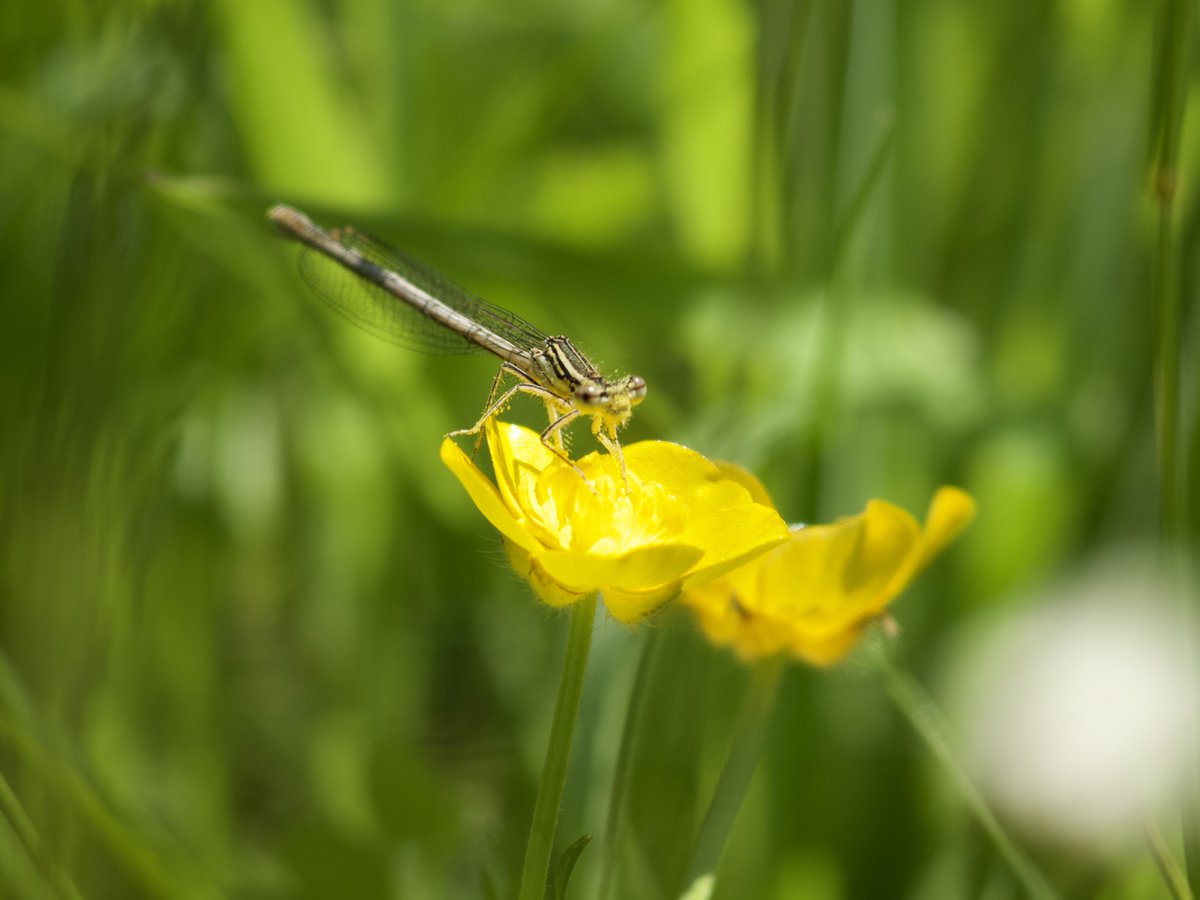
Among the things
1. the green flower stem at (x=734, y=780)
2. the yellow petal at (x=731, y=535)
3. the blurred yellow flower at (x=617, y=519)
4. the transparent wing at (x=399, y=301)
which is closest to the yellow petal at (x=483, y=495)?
the blurred yellow flower at (x=617, y=519)

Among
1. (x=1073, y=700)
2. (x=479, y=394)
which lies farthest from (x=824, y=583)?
(x=479, y=394)

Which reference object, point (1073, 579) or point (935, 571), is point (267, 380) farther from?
point (1073, 579)

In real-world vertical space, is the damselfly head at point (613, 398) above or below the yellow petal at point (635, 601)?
above

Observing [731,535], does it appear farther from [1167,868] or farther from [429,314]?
[429,314]

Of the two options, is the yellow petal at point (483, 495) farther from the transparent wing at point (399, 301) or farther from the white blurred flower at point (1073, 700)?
the white blurred flower at point (1073, 700)

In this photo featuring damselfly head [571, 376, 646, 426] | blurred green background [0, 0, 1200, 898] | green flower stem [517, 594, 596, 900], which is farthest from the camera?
blurred green background [0, 0, 1200, 898]

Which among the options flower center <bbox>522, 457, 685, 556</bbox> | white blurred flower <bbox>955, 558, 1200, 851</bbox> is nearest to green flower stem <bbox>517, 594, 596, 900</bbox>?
flower center <bbox>522, 457, 685, 556</bbox>

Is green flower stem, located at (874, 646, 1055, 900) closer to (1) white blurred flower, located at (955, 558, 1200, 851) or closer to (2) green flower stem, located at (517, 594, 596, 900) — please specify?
(2) green flower stem, located at (517, 594, 596, 900)
